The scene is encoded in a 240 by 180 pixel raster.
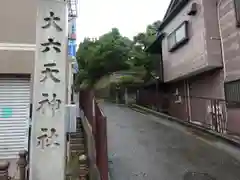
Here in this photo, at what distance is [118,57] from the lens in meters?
26.9

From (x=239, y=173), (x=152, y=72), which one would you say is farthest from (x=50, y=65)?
(x=152, y=72)

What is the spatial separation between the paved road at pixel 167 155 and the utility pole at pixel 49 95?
5.73 ft

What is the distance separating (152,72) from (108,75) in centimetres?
597

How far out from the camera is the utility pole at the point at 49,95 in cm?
473

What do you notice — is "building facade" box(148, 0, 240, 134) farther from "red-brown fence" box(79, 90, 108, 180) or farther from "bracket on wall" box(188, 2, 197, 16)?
"red-brown fence" box(79, 90, 108, 180)

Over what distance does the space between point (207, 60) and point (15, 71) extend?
28.2 ft

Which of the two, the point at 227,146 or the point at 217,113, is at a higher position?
the point at 217,113

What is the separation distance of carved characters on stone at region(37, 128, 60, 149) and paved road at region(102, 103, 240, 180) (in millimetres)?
1833

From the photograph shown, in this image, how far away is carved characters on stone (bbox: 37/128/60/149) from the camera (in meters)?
4.77

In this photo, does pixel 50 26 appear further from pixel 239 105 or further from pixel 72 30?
pixel 72 30

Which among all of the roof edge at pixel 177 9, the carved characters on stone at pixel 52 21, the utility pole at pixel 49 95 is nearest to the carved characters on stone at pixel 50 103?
the utility pole at pixel 49 95

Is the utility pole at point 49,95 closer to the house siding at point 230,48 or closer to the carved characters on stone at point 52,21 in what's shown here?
the carved characters on stone at point 52,21

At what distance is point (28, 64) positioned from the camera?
866 centimetres

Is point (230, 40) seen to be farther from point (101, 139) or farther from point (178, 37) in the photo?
point (101, 139)
